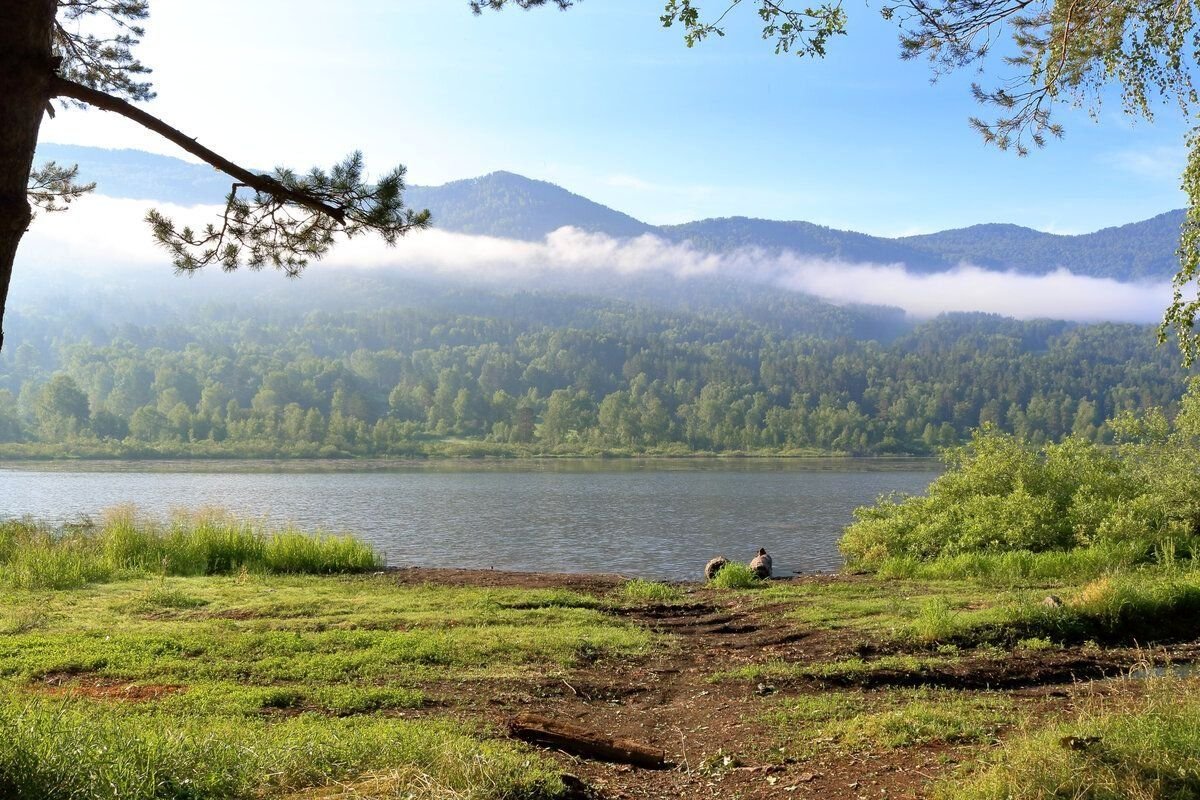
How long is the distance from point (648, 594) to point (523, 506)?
109ft

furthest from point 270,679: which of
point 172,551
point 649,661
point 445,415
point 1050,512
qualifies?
point 445,415

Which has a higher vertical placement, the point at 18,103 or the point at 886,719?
the point at 18,103

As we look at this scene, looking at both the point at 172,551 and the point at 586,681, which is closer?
the point at 586,681

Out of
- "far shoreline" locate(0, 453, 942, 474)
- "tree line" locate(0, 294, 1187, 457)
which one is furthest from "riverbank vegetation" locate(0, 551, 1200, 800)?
"tree line" locate(0, 294, 1187, 457)

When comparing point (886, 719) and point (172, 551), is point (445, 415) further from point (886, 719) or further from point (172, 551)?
point (886, 719)

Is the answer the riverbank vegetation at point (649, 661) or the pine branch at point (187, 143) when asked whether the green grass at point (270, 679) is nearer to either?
the riverbank vegetation at point (649, 661)

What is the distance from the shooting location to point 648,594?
1728 cm

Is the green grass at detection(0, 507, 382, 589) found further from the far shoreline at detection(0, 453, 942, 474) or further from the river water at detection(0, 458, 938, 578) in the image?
the far shoreline at detection(0, 453, 942, 474)

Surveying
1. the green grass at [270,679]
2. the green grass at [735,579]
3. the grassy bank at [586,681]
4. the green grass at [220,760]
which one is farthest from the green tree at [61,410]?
the green grass at [220,760]

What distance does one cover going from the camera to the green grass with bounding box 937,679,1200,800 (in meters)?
5.34

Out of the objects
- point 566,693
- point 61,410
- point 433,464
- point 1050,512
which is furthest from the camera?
point 61,410

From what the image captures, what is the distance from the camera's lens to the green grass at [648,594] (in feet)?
54.7

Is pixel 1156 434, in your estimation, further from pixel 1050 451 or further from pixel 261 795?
pixel 261 795

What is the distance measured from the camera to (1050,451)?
22031 mm
